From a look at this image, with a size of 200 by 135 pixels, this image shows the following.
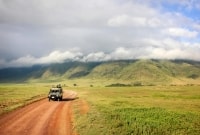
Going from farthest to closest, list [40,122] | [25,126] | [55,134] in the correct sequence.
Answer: [40,122], [25,126], [55,134]

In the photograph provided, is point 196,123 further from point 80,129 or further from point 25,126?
point 25,126

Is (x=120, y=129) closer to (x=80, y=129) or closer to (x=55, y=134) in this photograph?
(x=80, y=129)

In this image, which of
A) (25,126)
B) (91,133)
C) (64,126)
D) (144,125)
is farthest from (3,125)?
(144,125)

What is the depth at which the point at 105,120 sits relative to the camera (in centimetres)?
3550

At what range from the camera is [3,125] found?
3291 cm

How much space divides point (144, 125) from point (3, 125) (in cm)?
1454

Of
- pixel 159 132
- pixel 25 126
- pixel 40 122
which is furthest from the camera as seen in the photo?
pixel 40 122

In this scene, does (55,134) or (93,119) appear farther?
(93,119)

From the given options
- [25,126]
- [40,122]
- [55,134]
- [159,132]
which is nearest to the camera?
[55,134]

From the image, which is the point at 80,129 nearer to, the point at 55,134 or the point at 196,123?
the point at 55,134

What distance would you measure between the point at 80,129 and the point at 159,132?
7.62m

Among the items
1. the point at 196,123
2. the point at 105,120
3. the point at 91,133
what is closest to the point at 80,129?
the point at 91,133

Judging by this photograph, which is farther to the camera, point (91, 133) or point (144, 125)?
point (144, 125)

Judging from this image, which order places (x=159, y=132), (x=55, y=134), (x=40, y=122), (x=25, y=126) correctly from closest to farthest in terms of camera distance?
1. (x=55, y=134)
2. (x=159, y=132)
3. (x=25, y=126)
4. (x=40, y=122)
